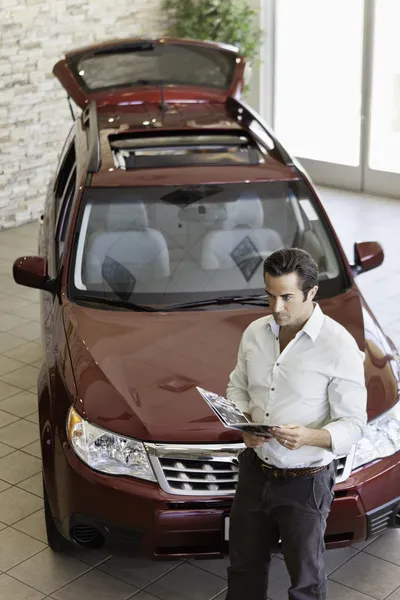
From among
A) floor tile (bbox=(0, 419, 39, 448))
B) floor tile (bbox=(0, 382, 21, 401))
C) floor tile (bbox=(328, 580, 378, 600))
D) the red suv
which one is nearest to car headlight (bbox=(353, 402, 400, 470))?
the red suv

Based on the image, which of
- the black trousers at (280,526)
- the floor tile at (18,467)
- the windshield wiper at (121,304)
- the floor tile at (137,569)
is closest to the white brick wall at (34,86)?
the floor tile at (18,467)

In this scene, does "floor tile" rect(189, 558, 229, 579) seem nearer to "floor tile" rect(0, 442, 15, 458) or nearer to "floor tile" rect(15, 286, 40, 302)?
"floor tile" rect(0, 442, 15, 458)

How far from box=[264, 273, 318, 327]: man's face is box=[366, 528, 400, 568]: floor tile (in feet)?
5.39

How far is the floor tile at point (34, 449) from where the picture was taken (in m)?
5.22

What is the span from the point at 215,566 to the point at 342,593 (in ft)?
1.78

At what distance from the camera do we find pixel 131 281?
4.62 metres

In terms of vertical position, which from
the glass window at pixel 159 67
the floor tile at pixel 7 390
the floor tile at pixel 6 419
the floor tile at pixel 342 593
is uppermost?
the glass window at pixel 159 67

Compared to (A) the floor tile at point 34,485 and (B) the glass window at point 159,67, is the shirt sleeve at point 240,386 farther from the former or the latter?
(B) the glass window at point 159,67

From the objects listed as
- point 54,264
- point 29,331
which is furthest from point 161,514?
point 29,331

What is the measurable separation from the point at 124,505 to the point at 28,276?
4.69ft

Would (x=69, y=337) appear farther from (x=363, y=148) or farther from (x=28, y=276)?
(x=363, y=148)

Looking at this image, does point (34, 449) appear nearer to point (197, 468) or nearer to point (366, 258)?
point (197, 468)

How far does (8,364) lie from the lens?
6.41m

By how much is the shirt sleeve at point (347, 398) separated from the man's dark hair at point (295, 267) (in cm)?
24
